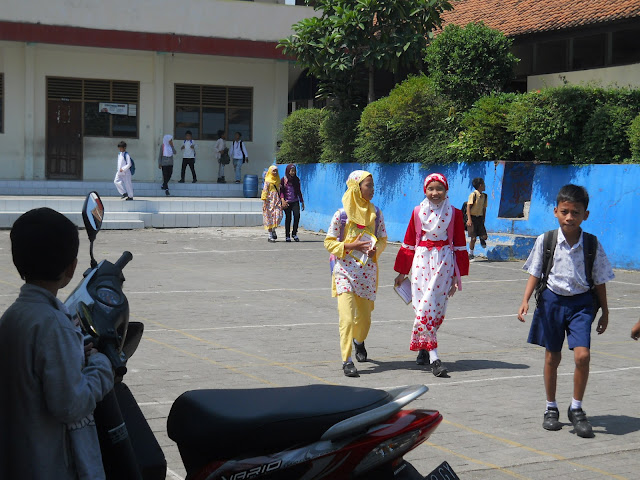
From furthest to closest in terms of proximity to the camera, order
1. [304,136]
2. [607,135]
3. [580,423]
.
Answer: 1. [304,136]
2. [607,135]
3. [580,423]

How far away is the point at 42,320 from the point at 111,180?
1042 inches

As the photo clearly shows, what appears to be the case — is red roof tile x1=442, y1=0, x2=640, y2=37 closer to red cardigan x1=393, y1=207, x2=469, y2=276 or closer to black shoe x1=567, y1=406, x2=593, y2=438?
red cardigan x1=393, y1=207, x2=469, y2=276

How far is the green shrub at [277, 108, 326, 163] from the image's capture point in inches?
978

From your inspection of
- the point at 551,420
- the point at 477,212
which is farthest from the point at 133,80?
the point at 551,420

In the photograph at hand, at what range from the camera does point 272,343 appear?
351 inches

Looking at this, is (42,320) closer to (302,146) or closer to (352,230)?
(352,230)

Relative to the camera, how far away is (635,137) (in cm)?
1518

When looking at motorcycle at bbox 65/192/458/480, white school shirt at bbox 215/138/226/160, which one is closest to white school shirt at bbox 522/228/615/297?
motorcycle at bbox 65/192/458/480

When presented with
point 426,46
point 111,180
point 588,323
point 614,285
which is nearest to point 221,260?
point 614,285

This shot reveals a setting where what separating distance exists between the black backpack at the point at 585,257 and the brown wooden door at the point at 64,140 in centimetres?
2398

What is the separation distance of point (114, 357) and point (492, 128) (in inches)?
637

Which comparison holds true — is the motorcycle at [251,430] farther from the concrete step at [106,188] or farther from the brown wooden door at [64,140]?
the brown wooden door at [64,140]

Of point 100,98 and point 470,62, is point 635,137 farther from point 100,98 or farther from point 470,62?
point 100,98

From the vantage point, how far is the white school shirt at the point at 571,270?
6082 millimetres
